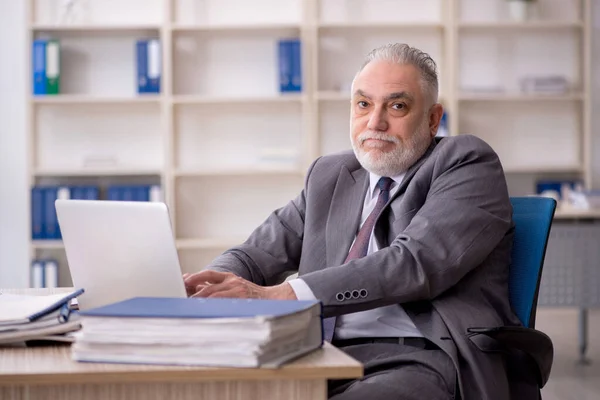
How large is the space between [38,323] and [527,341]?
3.13 ft

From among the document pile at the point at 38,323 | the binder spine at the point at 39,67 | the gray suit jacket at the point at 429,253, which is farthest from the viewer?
the binder spine at the point at 39,67

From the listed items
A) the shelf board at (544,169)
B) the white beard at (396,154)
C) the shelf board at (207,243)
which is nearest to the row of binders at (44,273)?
the shelf board at (207,243)

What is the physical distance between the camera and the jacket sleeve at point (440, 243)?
173cm

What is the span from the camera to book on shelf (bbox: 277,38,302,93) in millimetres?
5504

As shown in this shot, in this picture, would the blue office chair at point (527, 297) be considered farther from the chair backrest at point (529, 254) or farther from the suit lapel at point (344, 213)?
the suit lapel at point (344, 213)

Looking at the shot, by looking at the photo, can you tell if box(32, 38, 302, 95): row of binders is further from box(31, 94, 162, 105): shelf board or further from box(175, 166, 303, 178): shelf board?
box(175, 166, 303, 178): shelf board

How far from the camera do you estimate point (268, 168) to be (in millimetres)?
5602

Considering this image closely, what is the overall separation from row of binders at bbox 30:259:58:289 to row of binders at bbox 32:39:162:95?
3.40 ft

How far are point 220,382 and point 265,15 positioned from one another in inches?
188

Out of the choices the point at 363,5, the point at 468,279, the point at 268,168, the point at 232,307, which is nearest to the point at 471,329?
the point at 468,279

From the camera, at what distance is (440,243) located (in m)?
1.86

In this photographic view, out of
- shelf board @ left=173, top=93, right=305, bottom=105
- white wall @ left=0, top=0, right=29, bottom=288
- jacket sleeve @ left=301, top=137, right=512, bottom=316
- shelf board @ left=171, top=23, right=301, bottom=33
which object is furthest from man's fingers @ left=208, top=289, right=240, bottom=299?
white wall @ left=0, top=0, right=29, bottom=288

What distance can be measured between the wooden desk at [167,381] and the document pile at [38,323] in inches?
6.0

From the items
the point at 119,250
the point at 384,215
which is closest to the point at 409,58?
the point at 384,215
